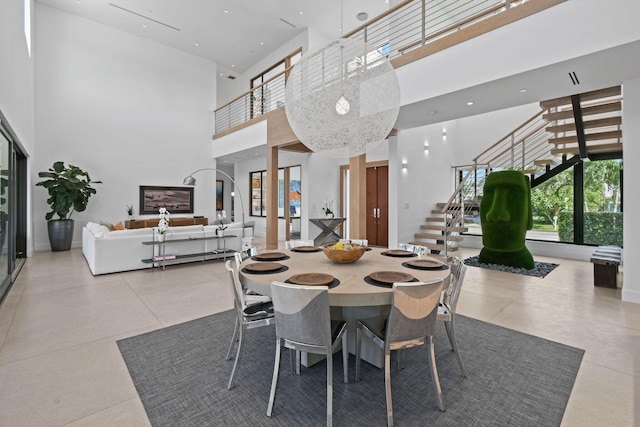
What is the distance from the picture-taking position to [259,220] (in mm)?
11445

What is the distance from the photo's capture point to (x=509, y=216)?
561 cm

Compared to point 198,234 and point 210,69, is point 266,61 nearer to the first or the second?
point 210,69

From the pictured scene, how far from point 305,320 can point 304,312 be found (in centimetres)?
5

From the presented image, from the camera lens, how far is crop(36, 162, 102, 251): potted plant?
24.4 ft

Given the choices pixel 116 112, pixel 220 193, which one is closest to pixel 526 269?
pixel 116 112

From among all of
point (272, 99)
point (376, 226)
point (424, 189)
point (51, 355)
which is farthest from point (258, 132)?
point (51, 355)

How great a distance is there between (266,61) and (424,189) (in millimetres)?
7252

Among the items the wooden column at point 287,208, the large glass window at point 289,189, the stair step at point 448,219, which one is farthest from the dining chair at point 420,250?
the wooden column at point 287,208

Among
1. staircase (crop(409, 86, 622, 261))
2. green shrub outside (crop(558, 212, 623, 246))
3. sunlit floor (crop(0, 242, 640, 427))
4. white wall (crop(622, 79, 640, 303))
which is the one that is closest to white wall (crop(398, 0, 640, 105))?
white wall (crop(622, 79, 640, 303))

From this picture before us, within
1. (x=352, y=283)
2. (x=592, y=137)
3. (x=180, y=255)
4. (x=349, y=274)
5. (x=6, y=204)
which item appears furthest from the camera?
(x=180, y=255)

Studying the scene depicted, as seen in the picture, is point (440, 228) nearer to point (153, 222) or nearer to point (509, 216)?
point (509, 216)

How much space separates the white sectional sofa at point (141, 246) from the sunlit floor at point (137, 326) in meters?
0.23

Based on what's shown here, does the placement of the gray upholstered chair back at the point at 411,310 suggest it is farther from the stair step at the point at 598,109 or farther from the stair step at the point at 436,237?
the stair step at the point at 436,237

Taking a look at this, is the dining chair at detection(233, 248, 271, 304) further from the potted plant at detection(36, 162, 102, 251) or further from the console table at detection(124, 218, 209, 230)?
the console table at detection(124, 218, 209, 230)
